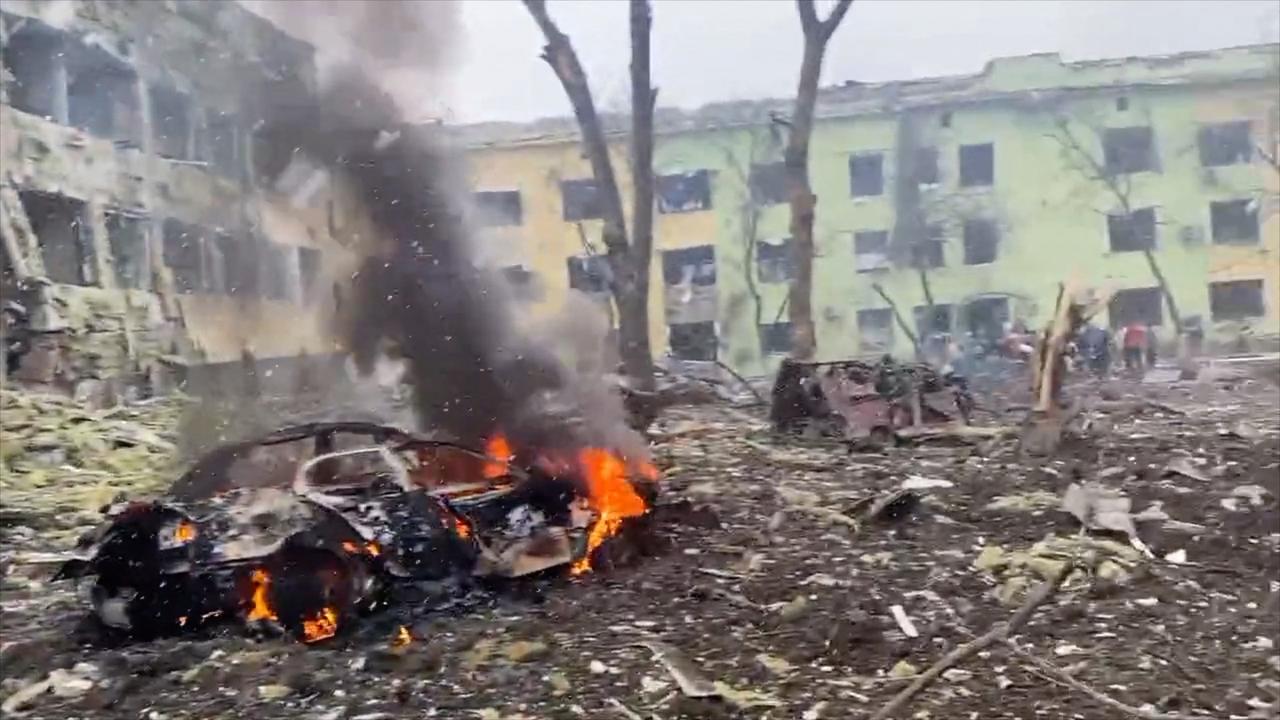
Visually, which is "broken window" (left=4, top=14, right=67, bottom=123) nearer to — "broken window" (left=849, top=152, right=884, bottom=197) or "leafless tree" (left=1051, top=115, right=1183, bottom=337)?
"broken window" (left=849, top=152, right=884, bottom=197)

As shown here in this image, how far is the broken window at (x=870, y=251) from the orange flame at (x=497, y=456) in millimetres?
1507

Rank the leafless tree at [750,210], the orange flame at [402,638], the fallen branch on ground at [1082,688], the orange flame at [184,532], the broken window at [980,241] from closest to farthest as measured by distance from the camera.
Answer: the fallen branch on ground at [1082,688], the orange flame at [402,638], the orange flame at [184,532], the broken window at [980,241], the leafless tree at [750,210]

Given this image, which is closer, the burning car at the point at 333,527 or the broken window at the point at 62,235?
the burning car at the point at 333,527

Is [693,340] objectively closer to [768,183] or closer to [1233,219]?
[768,183]

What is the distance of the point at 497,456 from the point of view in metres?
4.39

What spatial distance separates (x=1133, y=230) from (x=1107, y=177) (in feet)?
0.69

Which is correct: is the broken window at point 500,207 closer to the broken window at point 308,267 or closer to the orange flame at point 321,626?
the broken window at point 308,267

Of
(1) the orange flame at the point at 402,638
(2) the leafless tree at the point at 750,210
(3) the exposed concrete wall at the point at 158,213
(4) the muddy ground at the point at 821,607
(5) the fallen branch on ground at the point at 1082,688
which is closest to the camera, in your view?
(5) the fallen branch on ground at the point at 1082,688

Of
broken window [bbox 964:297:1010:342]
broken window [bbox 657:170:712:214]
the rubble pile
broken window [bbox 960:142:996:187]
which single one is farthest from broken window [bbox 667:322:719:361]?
→ the rubble pile

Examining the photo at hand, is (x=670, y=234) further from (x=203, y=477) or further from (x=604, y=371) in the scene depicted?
(x=203, y=477)

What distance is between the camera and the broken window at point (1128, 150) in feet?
13.2

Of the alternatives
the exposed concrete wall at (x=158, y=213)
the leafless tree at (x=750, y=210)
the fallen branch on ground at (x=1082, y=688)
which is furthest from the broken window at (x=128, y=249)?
the fallen branch on ground at (x=1082, y=688)

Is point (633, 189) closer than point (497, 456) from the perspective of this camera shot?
Yes

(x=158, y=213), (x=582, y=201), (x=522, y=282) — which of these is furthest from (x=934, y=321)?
(x=158, y=213)
